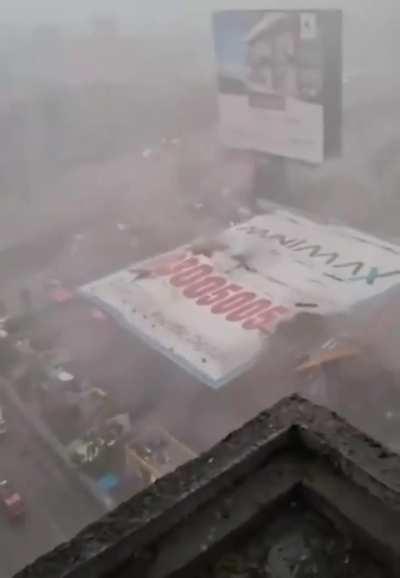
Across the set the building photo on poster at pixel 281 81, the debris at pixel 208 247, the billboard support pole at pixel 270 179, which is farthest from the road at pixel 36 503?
the billboard support pole at pixel 270 179

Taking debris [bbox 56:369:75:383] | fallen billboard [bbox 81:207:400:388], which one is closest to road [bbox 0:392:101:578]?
debris [bbox 56:369:75:383]

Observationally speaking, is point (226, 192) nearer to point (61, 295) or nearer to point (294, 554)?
point (61, 295)

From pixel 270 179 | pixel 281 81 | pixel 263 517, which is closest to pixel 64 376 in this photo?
pixel 281 81

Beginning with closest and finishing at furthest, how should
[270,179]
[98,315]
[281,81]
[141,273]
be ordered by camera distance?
1. [98,315]
2. [141,273]
3. [281,81]
4. [270,179]

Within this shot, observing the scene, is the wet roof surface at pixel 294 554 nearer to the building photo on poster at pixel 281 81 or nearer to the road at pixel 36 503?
the road at pixel 36 503

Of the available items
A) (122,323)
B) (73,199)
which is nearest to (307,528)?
(122,323)

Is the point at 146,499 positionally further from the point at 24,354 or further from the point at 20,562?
the point at 24,354
